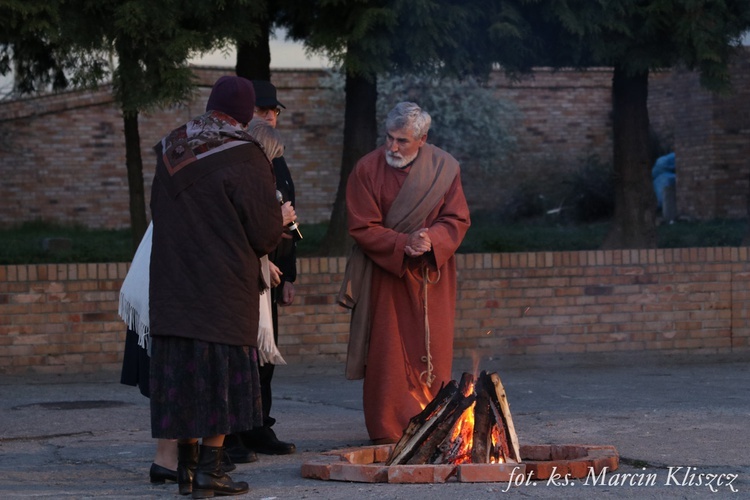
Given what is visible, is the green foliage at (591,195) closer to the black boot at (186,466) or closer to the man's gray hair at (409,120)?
the man's gray hair at (409,120)

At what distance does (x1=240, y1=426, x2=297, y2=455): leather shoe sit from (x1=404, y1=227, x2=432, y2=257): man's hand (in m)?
1.27

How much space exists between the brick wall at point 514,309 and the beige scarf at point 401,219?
11.6ft

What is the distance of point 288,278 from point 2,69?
7.86 meters

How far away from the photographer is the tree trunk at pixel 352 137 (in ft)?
44.1

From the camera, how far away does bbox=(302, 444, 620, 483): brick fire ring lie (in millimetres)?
5633

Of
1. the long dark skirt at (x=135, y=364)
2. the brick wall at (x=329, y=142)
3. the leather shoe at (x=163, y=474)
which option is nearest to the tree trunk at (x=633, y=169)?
the long dark skirt at (x=135, y=364)

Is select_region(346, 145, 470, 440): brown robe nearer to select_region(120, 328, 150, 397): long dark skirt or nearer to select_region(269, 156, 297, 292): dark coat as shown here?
select_region(269, 156, 297, 292): dark coat

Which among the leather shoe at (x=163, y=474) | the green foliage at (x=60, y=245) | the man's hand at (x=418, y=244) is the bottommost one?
the green foliage at (x=60, y=245)

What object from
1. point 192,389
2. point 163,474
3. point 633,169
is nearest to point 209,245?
point 192,389

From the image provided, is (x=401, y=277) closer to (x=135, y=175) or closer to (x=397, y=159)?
(x=397, y=159)

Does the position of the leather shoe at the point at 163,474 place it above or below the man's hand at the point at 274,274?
below

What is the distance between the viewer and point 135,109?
11477 millimetres

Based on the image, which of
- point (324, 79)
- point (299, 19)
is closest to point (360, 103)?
point (299, 19)

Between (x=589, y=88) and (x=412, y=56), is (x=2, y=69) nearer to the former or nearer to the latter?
(x=412, y=56)
